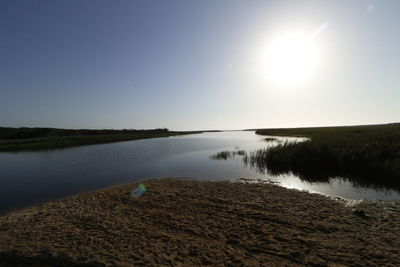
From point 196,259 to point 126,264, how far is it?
1.74 meters

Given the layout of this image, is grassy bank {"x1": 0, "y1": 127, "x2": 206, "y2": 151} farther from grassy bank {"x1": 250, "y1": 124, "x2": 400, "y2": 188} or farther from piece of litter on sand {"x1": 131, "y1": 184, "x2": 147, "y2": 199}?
grassy bank {"x1": 250, "y1": 124, "x2": 400, "y2": 188}

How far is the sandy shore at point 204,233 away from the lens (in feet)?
15.1

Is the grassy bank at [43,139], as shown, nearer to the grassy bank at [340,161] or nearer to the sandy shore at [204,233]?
the sandy shore at [204,233]

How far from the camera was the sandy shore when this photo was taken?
4.59 m

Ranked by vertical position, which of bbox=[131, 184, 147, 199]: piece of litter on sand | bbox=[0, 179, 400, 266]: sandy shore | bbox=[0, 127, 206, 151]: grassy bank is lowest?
bbox=[131, 184, 147, 199]: piece of litter on sand

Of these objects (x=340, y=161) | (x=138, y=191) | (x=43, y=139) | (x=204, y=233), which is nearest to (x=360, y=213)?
(x=204, y=233)

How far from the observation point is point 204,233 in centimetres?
581

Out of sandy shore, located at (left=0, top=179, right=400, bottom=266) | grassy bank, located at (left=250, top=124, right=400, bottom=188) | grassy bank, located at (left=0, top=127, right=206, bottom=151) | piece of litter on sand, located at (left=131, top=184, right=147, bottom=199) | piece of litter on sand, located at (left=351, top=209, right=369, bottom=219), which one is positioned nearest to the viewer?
sandy shore, located at (left=0, top=179, right=400, bottom=266)

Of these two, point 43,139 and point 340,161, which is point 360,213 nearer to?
point 340,161

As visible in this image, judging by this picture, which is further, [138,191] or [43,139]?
[43,139]

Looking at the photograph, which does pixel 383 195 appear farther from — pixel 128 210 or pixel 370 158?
pixel 128 210

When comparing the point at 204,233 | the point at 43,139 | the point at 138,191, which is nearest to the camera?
the point at 204,233

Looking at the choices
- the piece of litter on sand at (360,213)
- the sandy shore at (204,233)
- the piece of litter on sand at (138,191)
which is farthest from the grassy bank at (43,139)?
the piece of litter on sand at (360,213)

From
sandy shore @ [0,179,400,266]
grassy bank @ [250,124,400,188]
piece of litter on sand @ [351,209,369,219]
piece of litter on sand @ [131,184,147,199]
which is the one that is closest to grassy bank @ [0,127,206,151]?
piece of litter on sand @ [131,184,147,199]
